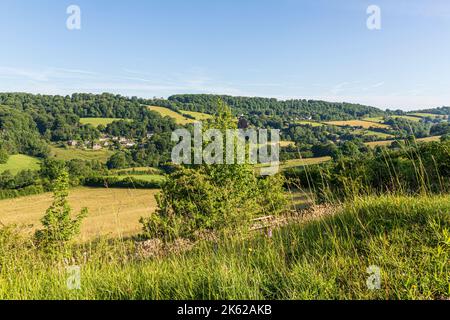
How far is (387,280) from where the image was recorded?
106 inches

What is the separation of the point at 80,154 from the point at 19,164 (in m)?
19.5

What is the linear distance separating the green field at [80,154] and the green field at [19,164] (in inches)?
317

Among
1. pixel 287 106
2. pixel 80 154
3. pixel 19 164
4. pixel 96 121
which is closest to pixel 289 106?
pixel 287 106

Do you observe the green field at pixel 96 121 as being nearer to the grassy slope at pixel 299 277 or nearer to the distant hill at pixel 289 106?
the distant hill at pixel 289 106

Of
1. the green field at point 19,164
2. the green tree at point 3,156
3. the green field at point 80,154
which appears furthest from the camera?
the green field at point 80,154

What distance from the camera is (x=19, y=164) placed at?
84.9 m

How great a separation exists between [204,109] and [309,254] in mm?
146028

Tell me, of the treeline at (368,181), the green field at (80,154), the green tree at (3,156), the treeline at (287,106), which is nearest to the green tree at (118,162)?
the green field at (80,154)

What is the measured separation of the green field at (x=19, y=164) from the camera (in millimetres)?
79688

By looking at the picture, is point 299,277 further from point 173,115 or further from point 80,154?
point 173,115

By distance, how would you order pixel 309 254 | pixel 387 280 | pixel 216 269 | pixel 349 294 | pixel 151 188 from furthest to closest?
pixel 151 188
pixel 309 254
pixel 216 269
pixel 387 280
pixel 349 294

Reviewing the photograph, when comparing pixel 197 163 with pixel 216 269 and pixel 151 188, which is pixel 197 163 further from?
pixel 151 188

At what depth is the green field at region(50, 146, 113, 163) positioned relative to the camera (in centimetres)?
9794
